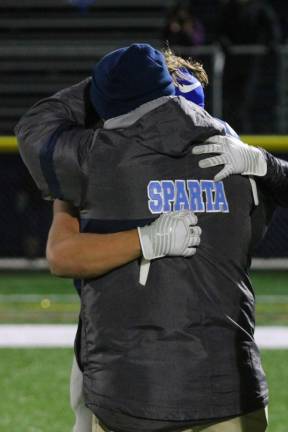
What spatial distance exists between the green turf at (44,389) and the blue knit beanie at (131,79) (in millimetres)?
3347

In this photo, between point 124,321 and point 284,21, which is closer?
point 124,321

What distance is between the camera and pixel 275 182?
3.18 meters

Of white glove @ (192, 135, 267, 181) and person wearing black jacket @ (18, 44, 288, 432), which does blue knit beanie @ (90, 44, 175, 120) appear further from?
white glove @ (192, 135, 267, 181)

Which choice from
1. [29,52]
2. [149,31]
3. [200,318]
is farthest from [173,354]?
[149,31]

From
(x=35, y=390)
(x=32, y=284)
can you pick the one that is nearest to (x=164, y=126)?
(x=35, y=390)

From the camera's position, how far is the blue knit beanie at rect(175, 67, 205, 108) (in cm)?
333

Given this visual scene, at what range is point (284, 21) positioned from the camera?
1549 cm

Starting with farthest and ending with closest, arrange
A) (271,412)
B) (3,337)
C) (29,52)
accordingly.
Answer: (29,52) < (3,337) < (271,412)

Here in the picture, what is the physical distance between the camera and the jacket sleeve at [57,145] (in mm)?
2922

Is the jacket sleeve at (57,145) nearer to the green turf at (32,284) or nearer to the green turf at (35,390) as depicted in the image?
the green turf at (35,390)

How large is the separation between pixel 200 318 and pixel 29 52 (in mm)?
11206

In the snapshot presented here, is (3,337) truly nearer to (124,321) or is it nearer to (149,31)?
(124,321)

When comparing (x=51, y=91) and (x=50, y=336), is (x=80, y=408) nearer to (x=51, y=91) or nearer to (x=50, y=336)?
(x=50, y=336)

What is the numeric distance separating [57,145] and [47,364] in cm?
499
